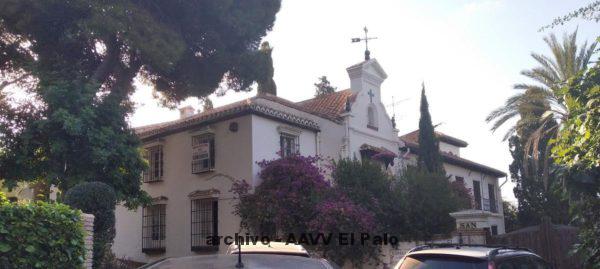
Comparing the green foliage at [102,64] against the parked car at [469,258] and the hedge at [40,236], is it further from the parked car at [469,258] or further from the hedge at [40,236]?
the parked car at [469,258]

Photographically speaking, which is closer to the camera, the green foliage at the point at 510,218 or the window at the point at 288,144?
the window at the point at 288,144

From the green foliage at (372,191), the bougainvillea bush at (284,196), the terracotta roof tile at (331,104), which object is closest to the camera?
the bougainvillea bush at (284,196)

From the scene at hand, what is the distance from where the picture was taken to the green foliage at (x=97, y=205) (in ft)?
39.5

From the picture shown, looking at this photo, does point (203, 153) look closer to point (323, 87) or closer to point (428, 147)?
point (428, 147)

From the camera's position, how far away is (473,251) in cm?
764

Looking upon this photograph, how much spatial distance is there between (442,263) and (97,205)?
779 centimetres

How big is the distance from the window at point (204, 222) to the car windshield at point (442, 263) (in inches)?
470

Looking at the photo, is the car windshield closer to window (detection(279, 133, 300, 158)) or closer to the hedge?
the hedge

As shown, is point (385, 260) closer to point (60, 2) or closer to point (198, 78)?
point (198, 78)

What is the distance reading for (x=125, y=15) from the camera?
14.9 m

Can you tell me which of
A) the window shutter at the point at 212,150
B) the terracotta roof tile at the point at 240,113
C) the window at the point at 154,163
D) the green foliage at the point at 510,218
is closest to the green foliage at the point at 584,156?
the terracotta roof tile at the point at 240,113

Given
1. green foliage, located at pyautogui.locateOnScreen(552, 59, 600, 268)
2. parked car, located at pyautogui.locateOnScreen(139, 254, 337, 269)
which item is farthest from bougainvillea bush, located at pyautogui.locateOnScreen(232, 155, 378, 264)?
parked car, located at pyautogui.locateOnScreen(139, 254, 337, 269)

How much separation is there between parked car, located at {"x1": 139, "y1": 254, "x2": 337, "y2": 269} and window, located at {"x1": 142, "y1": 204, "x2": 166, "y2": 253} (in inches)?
681

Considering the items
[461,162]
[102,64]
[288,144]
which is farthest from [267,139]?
[461,162]
